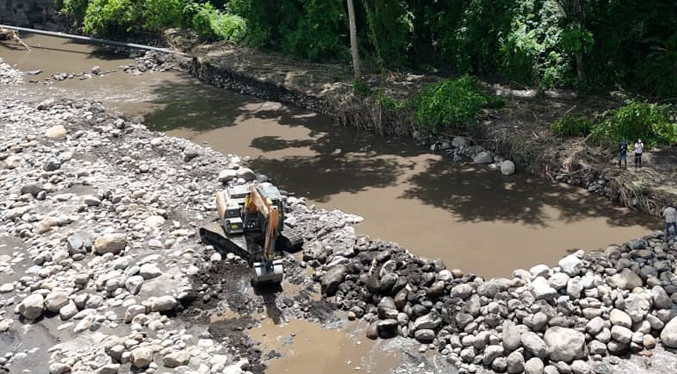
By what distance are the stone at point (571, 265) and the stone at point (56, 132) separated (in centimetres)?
1395

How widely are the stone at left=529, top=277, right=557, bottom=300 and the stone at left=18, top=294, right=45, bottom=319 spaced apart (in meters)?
7.80

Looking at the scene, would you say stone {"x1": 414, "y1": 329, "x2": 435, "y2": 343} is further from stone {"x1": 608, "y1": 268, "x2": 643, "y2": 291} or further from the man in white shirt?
the man in white shirt

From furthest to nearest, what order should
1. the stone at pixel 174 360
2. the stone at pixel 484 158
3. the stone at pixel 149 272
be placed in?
1. the stone at pixel 484 158
2. the stone at pixel 149 272
3. the stone at pixel 174 360

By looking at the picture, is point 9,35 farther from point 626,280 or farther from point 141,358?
point 626,280

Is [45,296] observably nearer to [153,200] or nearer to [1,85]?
[153,200]

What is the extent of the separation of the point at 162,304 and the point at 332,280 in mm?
→ 2757

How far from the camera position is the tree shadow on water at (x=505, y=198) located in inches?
535

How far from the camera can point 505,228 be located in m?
13.3

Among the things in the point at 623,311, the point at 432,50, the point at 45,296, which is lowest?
the point at 45,296

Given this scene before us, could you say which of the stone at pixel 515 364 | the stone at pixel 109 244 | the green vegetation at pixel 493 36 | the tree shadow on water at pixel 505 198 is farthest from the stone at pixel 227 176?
the stone at pixel 515 364

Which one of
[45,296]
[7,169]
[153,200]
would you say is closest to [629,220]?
[153,200]

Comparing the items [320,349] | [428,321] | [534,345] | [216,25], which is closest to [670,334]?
[534,345]

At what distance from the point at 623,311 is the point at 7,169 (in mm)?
14390

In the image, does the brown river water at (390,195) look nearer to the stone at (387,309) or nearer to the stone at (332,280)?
the stone at (387,309)
